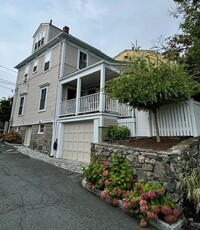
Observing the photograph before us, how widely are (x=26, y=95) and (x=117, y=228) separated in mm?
14764

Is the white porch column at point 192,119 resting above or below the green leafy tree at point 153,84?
below

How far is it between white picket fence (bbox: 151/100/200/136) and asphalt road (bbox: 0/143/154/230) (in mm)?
3582

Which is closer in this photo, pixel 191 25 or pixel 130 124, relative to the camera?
pixel 191 25

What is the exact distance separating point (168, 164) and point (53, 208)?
2751 mm

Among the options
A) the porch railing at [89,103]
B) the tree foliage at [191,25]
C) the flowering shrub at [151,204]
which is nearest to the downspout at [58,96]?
the porch railing at [89,103]

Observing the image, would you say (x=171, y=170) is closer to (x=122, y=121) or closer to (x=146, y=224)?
(x=146, y=224)

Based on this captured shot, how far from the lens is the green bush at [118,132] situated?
825cm

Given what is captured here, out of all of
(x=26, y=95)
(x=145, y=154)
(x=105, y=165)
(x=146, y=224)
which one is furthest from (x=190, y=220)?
(x=26, y=95)

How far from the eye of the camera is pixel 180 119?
20.2 ft

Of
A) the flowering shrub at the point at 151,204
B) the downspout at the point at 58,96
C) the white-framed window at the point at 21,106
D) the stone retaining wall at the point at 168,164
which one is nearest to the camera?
the flowering shrub at the point at 151,204

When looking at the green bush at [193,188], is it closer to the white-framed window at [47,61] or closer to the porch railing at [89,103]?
the porch railing at [89,103]

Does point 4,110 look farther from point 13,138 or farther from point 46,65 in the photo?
point 46,65

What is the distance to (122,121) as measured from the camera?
9.09 m

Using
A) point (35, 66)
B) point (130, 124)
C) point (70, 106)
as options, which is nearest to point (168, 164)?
point (130, 124)
